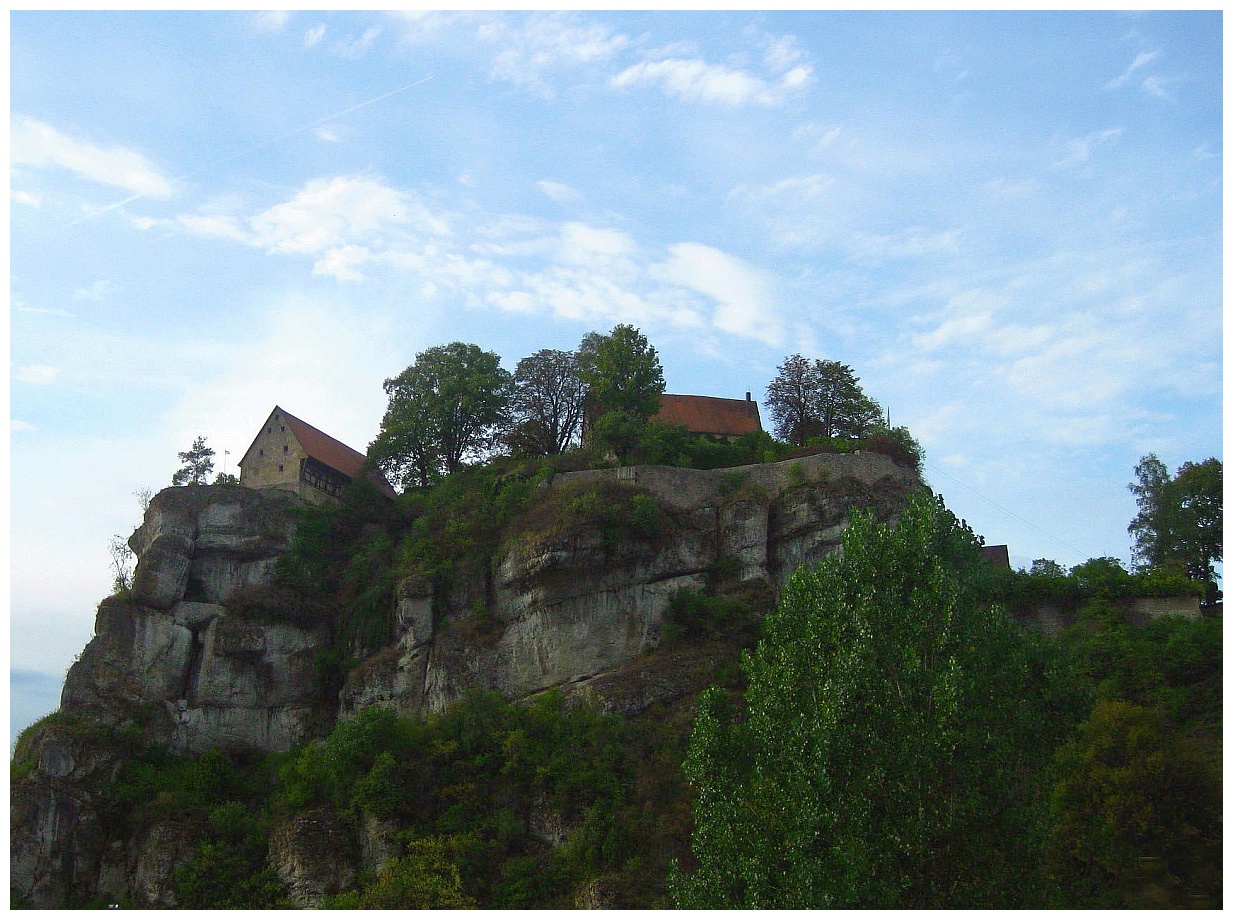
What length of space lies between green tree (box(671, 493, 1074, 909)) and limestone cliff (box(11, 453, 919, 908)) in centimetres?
1258

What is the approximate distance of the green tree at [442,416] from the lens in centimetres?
5572

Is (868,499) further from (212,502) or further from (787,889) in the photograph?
(212,502)

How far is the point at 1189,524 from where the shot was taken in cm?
5075

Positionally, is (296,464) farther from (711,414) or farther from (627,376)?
(711,414)

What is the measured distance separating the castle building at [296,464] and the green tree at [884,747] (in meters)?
28.5

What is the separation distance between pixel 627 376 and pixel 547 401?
26.1ft

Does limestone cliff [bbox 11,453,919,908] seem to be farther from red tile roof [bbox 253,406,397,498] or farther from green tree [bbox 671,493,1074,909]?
green tree [bbox 671,493,1074,909]

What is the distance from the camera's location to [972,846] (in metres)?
24.8

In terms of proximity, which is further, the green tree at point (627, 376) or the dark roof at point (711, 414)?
the dark roof at point (711, 414)

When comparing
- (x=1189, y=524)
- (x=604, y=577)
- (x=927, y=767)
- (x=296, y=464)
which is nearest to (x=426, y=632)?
(x=604, y=577)

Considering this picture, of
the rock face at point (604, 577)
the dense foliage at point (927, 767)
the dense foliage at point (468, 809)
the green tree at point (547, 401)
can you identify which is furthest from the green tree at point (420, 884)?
the green tree at point (547, 401)

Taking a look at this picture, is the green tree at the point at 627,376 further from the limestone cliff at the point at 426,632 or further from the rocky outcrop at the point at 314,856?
the rocky outcrop at the point at 314,856

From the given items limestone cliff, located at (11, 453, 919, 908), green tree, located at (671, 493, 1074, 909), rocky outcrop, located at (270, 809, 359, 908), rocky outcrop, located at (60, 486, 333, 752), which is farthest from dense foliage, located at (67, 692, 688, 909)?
green tree, located at (671, 493, 1074, 909)

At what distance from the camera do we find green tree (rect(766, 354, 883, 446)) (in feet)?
184
